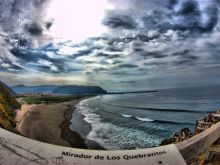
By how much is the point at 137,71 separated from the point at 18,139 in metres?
0.69

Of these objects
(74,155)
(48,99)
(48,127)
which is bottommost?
(74,155)

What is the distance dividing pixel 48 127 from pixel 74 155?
0.62 ft

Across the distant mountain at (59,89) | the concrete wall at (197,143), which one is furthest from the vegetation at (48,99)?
the concrete wall at (197,143)

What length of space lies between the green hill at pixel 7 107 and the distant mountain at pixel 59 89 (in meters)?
0.05

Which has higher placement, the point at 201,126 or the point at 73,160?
the point at 201,126

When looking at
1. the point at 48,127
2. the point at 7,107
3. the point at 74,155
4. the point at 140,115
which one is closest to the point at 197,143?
the point at 140,115

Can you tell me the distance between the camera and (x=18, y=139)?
1.34 meters

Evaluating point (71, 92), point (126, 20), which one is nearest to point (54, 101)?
point (71, 92)

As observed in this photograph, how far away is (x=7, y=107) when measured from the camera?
140 centimetres

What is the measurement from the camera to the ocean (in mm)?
1297

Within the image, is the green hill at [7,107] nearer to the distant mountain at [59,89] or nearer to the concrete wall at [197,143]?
the distant mountain at [59,89]

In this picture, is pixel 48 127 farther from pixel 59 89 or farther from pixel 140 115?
pixel 140 115

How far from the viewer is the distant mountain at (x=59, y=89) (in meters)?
1.39

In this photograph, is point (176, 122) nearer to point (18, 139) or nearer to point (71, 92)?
point (71, 92)
